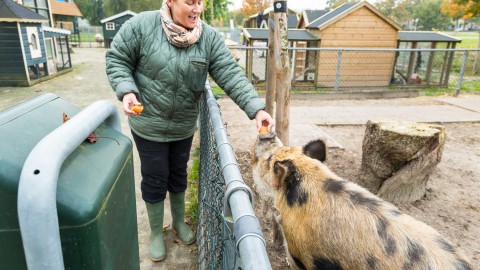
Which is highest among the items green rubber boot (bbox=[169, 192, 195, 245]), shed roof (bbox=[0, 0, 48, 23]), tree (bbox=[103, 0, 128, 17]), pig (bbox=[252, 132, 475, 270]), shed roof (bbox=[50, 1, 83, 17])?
tree (bbox=[103, 0, 128, 17])

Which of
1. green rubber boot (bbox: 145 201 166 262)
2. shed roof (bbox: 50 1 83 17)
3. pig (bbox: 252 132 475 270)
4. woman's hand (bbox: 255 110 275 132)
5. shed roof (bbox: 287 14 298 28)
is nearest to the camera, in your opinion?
pig (bbox: 252 132 475 270)

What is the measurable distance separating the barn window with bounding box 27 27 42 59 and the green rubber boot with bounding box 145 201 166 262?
34.4ft

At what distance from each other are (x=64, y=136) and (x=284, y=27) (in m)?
2.84

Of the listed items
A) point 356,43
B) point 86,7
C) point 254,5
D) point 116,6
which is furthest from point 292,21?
point 86,7

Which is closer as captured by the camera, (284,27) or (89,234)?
(89,234)

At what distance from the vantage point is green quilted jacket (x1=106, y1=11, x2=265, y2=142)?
93.0 inches

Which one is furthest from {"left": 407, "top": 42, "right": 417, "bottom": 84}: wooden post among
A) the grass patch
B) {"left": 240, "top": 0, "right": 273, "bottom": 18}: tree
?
{"left": 240, "top": 0, "right": 273, "bottom": 18}: tree

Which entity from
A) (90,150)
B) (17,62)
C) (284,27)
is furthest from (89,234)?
(17,62)

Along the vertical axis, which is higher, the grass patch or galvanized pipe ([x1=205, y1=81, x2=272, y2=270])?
galvanized pipe ([x1=205, y1=81, x2=272, y2=270])

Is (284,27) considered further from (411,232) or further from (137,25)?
(411,232)

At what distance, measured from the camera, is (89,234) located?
1025 mm

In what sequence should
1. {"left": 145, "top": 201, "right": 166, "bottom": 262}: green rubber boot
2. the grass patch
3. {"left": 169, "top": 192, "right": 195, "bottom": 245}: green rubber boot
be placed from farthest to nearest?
the grass patch, {"left": 169, "top": 192, "right": 195, "bottom": 245}: green rubber boot, {"left": 145, "top": 201, "right": 166, "bottom": 262}: green rubber boot

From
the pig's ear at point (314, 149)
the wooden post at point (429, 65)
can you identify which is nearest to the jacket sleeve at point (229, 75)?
the pig's ear at point (314, 149)

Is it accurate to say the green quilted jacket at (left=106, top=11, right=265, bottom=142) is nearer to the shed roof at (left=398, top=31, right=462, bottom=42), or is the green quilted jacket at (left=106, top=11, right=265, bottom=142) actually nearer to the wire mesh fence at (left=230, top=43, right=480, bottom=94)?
the wire mesh fence at (left=230, top=43, right=480, bottom=94)
